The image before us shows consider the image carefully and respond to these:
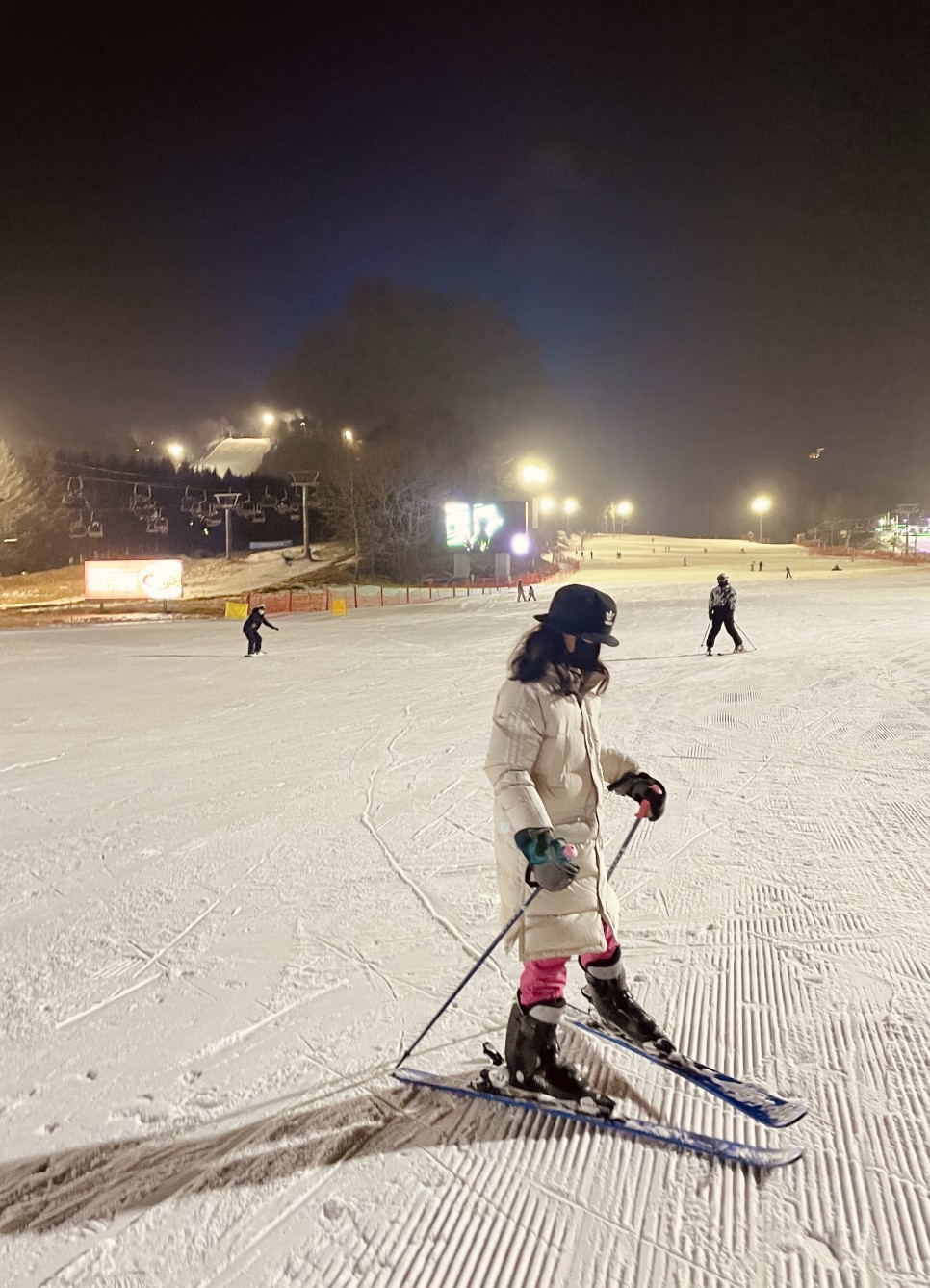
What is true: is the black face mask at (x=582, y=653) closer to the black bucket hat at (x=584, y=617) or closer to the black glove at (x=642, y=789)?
the black bucket hat at (x=584, y=617)

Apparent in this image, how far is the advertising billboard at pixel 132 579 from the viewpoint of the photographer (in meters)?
29.4

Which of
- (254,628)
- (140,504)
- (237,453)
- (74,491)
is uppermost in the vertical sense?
(237,453)

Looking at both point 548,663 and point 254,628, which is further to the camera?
point 254,628

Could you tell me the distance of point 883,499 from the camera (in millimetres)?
119438

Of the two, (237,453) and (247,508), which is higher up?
(237,453)

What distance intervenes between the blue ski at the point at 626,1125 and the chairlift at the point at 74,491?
5705 centimetres

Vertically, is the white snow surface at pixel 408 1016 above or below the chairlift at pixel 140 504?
below

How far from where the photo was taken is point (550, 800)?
272cm

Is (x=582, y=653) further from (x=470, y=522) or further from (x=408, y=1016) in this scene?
(x=470, y=522)

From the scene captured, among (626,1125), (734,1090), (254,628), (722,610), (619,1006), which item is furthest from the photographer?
(254,628)

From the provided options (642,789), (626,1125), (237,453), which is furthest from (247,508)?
(626,1125)

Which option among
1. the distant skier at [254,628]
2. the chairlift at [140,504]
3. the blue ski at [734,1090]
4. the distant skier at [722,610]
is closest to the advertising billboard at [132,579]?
the distant skier at [254,628]

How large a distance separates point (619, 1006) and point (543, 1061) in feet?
1.33

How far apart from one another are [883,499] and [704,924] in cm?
13460
